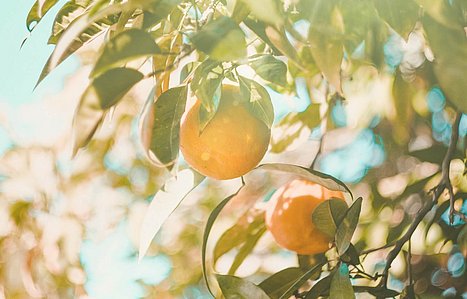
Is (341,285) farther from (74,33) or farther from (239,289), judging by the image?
(74,33)

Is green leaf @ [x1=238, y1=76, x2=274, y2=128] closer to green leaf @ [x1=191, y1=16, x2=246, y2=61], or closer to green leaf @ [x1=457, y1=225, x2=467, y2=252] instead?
green leaf @ [x1=191, y1=16, x2=246, y2=61]

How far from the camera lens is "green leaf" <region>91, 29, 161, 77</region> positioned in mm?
576

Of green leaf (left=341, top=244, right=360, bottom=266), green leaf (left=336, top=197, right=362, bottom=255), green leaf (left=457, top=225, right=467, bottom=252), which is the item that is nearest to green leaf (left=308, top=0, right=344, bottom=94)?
green leaf (left=336, top=197, right=362, bottom=255)

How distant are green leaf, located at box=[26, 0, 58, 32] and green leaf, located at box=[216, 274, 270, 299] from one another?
0.32 meters

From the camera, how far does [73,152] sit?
616 mm

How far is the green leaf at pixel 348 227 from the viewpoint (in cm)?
85

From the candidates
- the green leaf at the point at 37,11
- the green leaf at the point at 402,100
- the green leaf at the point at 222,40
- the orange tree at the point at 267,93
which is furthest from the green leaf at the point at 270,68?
the green leaf at the point at 402,100

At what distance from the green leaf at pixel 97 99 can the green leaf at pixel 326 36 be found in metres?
0.14

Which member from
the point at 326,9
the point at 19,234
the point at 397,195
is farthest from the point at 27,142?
the point at 326,9

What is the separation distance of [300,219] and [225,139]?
19 centimetres

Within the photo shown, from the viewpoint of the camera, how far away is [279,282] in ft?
3.11

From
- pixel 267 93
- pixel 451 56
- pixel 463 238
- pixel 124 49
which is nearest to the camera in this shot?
pixel 124 49

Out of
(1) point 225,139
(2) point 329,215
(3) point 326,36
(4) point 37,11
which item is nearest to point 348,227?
(2) point 329,215

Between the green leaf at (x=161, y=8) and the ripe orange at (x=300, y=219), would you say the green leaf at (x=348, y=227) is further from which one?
the green leaf at (x=161, y=8)
